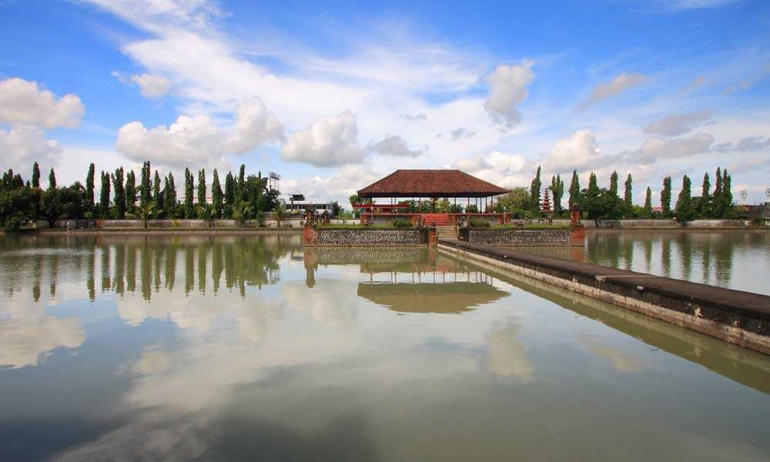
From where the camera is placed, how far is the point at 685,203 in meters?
54.8

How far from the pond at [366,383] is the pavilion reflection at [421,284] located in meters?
0.24

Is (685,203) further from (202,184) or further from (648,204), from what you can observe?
(202,184)

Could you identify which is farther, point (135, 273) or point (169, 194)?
point (169, 194)

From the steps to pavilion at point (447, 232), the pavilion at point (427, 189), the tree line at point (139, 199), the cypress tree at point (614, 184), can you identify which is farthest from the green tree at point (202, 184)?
the cypress tree at point (614, 184)

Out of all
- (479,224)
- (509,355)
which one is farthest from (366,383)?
(479,224)

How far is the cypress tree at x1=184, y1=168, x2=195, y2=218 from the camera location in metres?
51.1

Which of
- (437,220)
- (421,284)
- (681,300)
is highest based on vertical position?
(437,220)

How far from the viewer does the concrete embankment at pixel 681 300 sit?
632 cm

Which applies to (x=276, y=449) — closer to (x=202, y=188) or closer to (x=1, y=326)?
(x=1, y=326)

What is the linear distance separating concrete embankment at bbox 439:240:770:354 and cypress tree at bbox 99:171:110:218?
4989 cm

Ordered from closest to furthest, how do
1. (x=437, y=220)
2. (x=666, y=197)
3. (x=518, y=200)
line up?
1. (x=437, y=220)
2. (x=666, y=197)
3. (x=518, y=200)

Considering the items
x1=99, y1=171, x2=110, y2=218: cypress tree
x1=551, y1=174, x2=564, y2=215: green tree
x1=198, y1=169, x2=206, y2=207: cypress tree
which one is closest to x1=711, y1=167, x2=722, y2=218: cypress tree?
x1=551, y1=174, x2=564, y2=215: green tree

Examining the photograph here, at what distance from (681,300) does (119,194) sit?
177 feet

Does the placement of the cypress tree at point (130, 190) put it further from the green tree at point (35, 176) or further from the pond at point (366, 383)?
the pond at point (366, 383)
